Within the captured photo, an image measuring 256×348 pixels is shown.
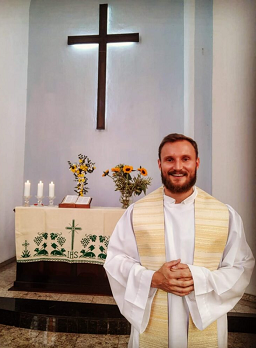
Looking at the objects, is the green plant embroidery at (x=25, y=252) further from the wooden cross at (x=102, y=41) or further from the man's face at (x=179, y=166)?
the man's face at (x=179, y=166)

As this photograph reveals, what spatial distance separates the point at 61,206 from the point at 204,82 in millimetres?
2795

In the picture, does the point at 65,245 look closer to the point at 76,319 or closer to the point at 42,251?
the point at 42,251

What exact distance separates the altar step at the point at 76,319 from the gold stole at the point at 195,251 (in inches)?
47.4

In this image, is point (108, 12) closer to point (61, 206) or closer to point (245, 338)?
point (61, 206)

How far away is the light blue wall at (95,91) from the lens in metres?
5.34

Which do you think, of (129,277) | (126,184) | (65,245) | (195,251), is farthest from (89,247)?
(195,251)

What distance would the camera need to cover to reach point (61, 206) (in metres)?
3.97

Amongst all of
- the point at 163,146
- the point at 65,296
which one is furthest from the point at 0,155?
the point at 163,146

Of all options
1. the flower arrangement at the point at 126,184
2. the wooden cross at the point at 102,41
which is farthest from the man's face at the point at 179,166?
the wooden cross at the point at 102,41

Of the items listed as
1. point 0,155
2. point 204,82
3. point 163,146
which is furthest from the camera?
point 0,155

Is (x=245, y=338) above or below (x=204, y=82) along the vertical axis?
below

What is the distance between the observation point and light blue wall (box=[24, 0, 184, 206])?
5.34 meters

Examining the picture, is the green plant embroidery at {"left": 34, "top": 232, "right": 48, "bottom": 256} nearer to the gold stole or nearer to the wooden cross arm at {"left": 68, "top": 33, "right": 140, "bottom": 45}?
the gold stole

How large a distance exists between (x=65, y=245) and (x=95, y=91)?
2.97m
